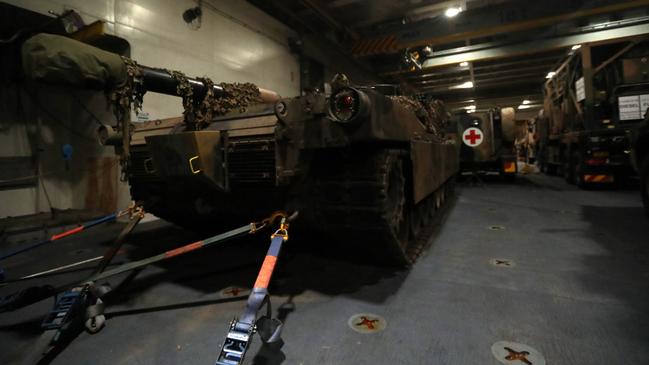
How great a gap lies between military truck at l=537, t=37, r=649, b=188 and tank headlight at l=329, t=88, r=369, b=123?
6.85 metres

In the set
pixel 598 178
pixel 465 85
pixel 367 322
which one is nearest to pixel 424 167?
pixel 367 322

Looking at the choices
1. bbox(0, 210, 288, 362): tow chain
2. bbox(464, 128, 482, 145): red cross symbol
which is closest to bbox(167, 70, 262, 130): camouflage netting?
bbox(0, 210, 288, 362): tow chain

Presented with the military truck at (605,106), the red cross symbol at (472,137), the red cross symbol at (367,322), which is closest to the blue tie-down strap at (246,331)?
the red cross symbol at (367,322)

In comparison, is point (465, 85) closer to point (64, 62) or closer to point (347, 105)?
point (347, 105)

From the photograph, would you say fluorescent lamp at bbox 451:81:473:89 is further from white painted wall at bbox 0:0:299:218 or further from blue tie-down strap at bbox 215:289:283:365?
blue tie-down strap at bbox 215:289:283:365

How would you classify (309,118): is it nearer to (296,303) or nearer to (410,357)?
(296,303)

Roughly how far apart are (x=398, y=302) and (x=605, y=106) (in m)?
7.89

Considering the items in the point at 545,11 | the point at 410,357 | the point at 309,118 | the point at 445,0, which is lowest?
the point at 410,357

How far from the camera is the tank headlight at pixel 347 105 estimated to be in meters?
2.15

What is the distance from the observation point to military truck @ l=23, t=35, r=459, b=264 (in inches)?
88.7

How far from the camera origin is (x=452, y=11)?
8.50 m

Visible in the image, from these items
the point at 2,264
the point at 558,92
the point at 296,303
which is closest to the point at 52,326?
the point at 296,303

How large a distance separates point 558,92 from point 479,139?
328cm

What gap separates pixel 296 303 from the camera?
2355mm
